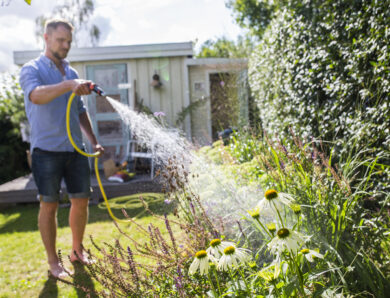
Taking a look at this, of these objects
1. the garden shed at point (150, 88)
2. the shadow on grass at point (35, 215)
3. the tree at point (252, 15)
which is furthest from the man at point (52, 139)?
the tree at point (252, 15)

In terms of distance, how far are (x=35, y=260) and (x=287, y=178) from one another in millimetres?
2534

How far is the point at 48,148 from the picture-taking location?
276 centimetres

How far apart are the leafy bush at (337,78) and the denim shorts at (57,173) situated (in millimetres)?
1849

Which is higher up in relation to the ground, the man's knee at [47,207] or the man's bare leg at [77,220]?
the man's knee at [47,207]

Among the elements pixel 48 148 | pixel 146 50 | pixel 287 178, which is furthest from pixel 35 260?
pixel 146 50

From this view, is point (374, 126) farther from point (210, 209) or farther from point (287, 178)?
point (210, 209)

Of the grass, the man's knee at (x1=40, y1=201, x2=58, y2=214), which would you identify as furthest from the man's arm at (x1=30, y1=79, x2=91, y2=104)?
the grass

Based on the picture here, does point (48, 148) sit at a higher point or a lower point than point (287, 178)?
higher

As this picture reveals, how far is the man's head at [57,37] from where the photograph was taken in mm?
2734

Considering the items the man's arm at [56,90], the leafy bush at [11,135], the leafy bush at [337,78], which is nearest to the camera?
the leafy bush at [337,78]

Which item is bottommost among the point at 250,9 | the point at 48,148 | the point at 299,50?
the point at 48,148

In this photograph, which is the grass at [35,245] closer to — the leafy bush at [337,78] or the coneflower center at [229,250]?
the coneflower center at [229,250]

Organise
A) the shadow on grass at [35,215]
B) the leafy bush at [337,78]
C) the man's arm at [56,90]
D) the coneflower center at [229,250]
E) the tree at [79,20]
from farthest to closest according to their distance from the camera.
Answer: the tree at [79,20] < the shadow on grass at [35,215] < the man's arm at [56,90] < the leafy bush at [337,78] < the coneflower center at [229,250]

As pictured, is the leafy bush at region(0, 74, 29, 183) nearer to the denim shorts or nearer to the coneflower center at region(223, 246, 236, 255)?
the denim shorts
